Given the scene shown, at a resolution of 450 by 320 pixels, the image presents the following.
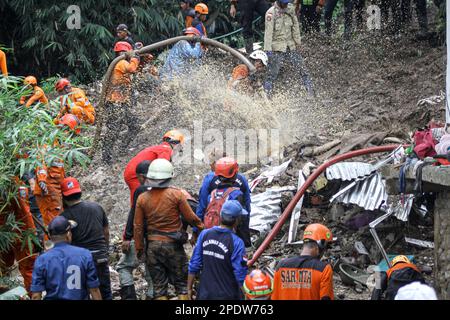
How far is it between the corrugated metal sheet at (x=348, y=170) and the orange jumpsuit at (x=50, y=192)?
3157mm

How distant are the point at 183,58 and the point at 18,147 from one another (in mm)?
6959

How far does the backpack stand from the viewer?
811cm

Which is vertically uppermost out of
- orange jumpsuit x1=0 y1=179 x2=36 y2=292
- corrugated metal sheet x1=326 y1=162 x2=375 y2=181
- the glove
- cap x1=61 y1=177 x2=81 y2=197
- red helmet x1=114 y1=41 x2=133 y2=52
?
red helmet x1=114 y1=41 x2=133 y2=52

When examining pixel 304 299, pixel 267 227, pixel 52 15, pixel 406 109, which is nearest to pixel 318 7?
pixel 406 109

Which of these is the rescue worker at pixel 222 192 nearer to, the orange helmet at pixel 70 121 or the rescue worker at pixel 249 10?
the orange helmet at pixel 70 121

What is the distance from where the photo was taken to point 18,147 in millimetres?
8734

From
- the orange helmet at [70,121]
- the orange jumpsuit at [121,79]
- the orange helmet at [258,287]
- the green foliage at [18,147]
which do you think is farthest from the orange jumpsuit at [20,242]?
the orange jumpsuit at [121,79]

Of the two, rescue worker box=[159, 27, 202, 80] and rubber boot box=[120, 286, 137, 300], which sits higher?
rescue worker box=[159, 27, 202, 80]

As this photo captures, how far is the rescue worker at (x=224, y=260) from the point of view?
6992 millimetres

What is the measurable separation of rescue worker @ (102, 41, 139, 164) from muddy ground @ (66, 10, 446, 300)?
29 centimetres

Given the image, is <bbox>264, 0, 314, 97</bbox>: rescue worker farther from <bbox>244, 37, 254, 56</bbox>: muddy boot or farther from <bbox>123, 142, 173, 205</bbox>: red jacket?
<bbox>123, 142, 173, 205</bbox>: red jacket

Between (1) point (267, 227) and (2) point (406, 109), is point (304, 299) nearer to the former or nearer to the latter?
(1) point (267, 227)

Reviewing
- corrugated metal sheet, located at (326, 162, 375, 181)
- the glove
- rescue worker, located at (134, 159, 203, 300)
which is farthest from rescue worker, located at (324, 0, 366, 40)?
rescue worker, located at (134, 159, 203, 300)
